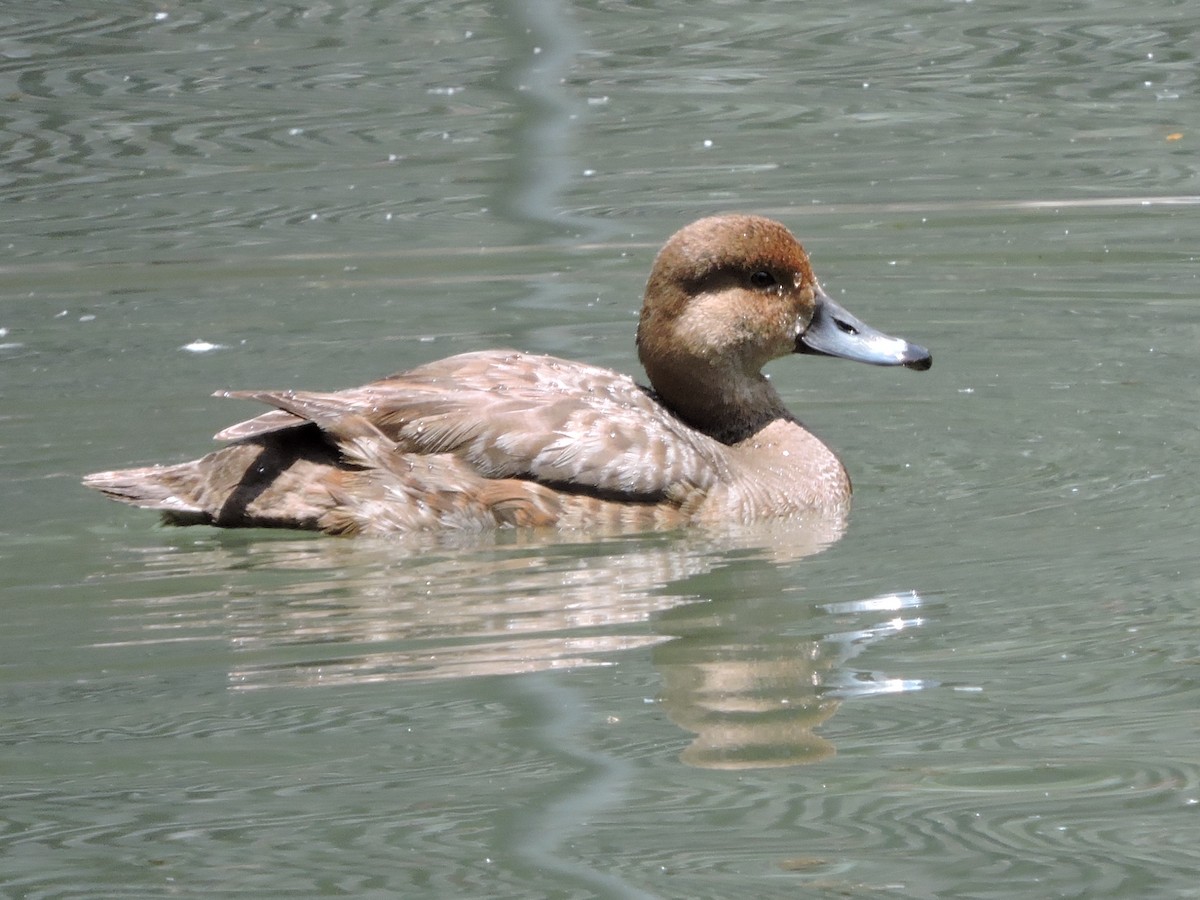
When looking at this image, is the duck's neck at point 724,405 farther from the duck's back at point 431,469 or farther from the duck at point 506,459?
the duck's back at point 431,469

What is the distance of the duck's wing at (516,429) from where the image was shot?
22.5ft

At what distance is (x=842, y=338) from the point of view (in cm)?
766

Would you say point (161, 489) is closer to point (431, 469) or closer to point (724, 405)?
point (431, 469)

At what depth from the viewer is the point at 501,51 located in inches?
542

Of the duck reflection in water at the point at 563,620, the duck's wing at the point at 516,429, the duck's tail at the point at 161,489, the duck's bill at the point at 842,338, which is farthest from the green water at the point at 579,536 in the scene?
the duck's bill at the point at 842,338

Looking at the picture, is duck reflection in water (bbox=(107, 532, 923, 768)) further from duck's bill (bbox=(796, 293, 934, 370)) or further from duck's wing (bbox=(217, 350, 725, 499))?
duck's bill (bbox=(796, 293, 934, 370))

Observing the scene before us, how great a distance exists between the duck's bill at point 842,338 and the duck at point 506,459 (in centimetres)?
36

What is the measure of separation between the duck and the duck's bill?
1.17 ft

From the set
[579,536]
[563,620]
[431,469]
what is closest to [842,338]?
[579,536]

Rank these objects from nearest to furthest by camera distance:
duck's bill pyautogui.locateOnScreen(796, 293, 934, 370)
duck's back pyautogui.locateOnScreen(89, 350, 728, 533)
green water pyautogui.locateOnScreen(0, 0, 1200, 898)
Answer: green water pyautogui.locateOnScreen(0, 0, 1200, 898), duck's back pyautogui.locateOnScreen(89, 350, 728, 533), duck's bill pyautogui.locateOnScreen(796, 293, 934, 370)

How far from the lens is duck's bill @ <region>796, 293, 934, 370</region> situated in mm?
7613

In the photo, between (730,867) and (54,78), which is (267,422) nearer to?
(730,867)

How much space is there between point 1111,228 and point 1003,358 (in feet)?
7.41

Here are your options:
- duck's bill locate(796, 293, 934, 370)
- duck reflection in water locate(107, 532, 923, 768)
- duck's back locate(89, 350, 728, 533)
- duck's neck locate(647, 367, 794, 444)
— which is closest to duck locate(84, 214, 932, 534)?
duck's back locate(89, 350, 728, 533)
